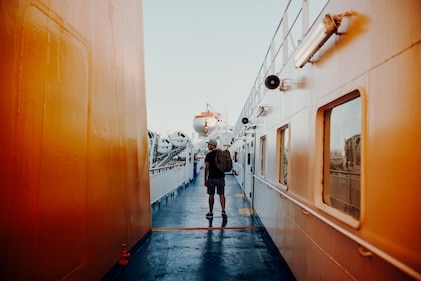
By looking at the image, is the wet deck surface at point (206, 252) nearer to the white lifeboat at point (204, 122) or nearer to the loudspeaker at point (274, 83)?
the loudspeaker at point (274, 83)

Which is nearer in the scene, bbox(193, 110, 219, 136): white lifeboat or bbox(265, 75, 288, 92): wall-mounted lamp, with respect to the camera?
bbox(265, 75, 288, 92): wall-mounted lamp

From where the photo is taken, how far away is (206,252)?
4312 millimetres

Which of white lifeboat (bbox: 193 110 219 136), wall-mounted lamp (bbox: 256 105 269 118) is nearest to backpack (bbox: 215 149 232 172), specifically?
wall-mounted lamp (bbox: 256 105 269 118)

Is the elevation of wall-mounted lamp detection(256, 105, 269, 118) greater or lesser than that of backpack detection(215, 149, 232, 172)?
greater

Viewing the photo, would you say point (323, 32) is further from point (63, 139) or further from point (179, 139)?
point (179, 139)

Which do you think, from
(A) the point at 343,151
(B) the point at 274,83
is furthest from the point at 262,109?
(A) the point at 343,151

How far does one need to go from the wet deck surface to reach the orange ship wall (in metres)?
0.49

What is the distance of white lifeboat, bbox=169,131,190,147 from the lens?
62.8ft

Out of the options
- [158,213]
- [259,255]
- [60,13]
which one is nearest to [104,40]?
[60,13]

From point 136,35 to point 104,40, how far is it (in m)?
1.43

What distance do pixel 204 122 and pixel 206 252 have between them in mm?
21673

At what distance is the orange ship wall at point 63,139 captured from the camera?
1854 mm

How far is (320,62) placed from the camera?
276 centimetres

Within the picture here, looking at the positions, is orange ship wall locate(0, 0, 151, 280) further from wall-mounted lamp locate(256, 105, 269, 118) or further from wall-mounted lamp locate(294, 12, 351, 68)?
wall-mounted lamp locate(256, 105, 269, 118)
